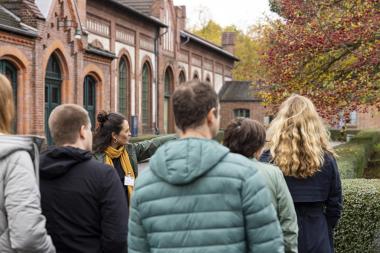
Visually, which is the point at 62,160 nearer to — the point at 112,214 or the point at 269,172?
the point at 112,214

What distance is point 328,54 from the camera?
17.3 metres

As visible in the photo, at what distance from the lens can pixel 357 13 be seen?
16.0 m

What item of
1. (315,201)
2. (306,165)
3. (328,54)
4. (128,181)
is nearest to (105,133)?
(128,181)

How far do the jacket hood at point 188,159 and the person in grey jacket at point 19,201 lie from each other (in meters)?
0.78

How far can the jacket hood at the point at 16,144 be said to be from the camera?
3454mm

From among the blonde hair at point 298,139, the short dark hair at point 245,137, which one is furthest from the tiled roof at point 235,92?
the short dark hair at point 245,137

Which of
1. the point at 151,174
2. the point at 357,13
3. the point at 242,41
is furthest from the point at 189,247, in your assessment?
the point at 242,41

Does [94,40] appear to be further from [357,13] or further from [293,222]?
[293,222]

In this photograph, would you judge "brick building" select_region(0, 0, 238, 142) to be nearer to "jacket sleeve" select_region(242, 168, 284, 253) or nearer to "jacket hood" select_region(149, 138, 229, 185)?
"jacket hood" select_region(149, 138, 229, 185)

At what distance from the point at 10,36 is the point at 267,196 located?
17.5 m

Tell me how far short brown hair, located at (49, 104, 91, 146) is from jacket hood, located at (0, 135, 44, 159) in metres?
0.28

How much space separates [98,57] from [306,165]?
71.0 feet

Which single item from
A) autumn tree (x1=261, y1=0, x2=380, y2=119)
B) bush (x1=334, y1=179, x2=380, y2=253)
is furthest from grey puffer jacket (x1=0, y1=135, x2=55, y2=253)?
autumn tree (x1=261, y1=0, x2=380, y2=119)

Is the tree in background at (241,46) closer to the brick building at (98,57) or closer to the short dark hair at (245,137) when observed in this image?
the brick building at (98,57)
